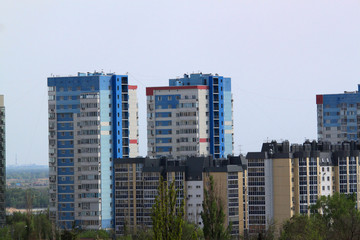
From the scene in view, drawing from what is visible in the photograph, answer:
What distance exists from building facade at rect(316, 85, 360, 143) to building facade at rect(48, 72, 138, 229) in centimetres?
→ 5270

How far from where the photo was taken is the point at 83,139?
15038 centimetres

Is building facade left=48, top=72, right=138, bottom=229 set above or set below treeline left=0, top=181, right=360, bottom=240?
above

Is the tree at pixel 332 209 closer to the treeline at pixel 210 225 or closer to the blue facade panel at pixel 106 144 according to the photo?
the treeline at pixel 210 225

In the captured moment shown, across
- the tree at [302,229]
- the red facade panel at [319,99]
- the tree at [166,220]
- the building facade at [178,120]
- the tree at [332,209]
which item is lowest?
the tree at [302,229]

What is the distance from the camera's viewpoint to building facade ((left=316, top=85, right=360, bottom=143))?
→ 190000 mm

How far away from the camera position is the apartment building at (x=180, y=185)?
134625 mm

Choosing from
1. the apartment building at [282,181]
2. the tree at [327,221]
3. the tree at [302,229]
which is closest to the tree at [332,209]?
the tree at [327,221]

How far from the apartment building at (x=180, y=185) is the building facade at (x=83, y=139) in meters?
6.62

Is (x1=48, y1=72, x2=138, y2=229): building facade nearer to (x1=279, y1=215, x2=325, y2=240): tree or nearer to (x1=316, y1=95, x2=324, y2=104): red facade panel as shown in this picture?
(x1=279, y1=215, x2=325, y2=240): tree

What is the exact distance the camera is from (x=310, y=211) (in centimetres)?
13388

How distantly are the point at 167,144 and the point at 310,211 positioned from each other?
33.2m

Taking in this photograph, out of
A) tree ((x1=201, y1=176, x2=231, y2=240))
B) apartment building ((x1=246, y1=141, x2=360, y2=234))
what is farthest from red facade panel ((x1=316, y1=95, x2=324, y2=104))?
tree ((x1=201, y1=176, x2=231, y2=240))

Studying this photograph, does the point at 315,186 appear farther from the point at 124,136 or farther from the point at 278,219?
the point at 124,136

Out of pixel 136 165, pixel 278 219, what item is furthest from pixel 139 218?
pixel 278 219
